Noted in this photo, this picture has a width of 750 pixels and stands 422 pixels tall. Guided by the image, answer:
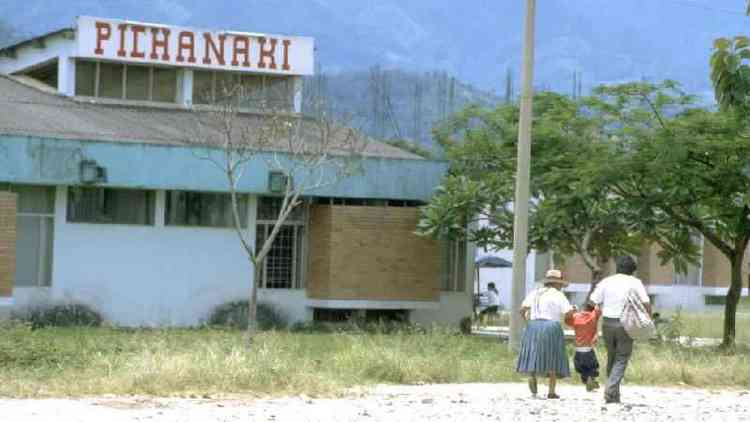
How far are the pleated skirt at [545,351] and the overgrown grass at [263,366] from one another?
84.9 inches

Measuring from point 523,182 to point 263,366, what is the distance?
958cm

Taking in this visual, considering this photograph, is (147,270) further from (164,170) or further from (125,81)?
(125,81)

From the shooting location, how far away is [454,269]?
133ft

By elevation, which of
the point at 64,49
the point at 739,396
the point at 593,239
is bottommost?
the point at 739,396

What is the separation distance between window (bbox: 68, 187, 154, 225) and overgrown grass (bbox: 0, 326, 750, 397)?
860 cm

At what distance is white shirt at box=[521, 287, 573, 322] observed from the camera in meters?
17.9

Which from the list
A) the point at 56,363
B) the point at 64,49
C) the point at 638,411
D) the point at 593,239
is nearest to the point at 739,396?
the point at 638,411

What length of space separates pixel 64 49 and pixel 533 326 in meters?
26.1

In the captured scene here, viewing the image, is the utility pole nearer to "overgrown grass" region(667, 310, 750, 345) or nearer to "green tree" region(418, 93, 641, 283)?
"green tree" region(418, 93, 641, 283)

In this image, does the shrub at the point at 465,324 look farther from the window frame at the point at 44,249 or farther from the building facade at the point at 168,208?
the window frame at the point at 44,249

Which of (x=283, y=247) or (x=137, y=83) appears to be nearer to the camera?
(x=283, y=247)

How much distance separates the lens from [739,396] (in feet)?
66.0

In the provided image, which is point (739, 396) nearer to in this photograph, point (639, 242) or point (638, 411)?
point (638, 411)

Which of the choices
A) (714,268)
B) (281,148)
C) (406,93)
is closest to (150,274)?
(281,148)
